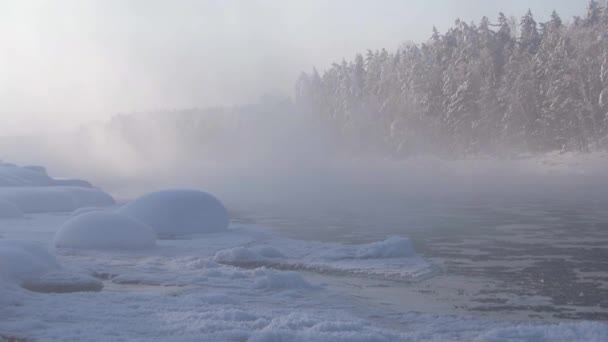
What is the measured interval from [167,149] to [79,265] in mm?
110543

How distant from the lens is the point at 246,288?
13484 millimetres

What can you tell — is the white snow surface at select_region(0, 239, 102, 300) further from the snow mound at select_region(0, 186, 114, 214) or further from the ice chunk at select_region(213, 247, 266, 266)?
the snow mound at select_region(0, 186, 114, 214)

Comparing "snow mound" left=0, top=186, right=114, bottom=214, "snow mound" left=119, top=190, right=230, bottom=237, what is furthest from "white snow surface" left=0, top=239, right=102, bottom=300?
"snow mound" left=0, top=186, right=114, bottom=214

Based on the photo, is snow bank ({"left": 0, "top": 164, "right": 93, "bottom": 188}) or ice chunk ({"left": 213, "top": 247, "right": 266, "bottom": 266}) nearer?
ice chunk ({"left": 213, "top": 247, "right": 266, "bottom": 266})

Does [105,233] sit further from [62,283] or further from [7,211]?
[7,211]

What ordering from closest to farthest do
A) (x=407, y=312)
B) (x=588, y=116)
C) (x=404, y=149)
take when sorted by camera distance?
1. (x=407, y=312)
2. (x=588, y=116)
3. (x=404, y=149)

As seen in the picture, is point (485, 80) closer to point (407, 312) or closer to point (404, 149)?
point (404, 149)

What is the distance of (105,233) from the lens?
63.9ft

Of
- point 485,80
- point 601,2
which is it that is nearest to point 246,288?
point 485,80

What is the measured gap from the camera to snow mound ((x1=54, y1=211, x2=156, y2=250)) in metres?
19.3

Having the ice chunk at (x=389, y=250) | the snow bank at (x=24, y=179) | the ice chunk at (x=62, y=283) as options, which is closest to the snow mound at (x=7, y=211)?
the snow bank at (x=24, y=179)

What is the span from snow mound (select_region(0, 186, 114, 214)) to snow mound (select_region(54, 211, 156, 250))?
1477 cm

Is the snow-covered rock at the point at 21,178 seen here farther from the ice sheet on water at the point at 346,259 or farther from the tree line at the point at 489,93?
the tree line at the point at 489,93

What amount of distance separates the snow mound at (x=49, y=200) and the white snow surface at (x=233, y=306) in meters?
17.0
